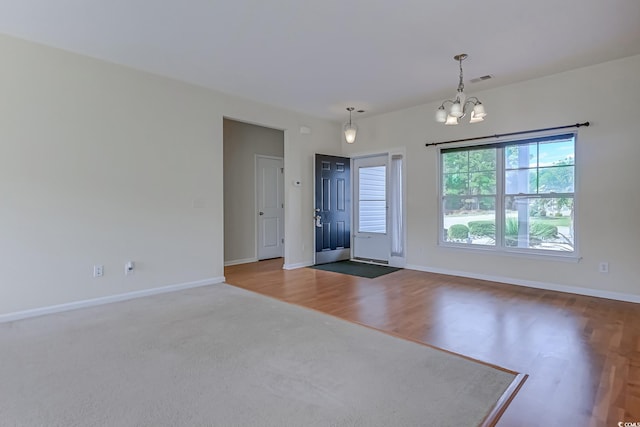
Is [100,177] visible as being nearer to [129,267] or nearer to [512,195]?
[129,267]

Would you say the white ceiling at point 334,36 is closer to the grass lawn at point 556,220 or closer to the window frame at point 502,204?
the window frame at point 502,204

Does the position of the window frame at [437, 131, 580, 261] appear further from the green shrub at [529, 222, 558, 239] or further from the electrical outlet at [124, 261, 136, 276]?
the electrical outlet at [124, 261, 136, 276]

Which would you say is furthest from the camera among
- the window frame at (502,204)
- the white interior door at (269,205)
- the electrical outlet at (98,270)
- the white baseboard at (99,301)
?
the white interior door at (269,205)

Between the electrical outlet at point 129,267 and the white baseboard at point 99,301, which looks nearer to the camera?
the white baseboard at point 99,301

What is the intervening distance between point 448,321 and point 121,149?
400 centimetres

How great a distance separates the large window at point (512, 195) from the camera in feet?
14.4

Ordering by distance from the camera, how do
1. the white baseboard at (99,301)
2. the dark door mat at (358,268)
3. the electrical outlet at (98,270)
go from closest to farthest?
1. the white baseboard at (99,301)
2. the electrical outlet at (98,270)
3. the dark door mat at (358,268)

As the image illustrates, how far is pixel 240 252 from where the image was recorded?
6582mm

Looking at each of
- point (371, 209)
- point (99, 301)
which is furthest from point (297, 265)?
point (99, 301)

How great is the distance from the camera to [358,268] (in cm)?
593

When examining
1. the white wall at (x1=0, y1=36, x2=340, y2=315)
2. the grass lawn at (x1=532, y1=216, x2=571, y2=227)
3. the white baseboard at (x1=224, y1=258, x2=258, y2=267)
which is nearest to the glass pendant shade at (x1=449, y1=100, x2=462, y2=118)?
the grass lawn at (x1=532, y1=216, x2=571, y2=227)

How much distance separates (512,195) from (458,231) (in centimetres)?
94

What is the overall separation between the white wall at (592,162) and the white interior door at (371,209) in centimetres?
156

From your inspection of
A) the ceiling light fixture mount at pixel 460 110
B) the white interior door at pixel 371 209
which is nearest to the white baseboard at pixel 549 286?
the white interior door at pixel 371 209
